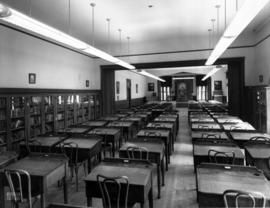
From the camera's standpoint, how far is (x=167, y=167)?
4703 mm

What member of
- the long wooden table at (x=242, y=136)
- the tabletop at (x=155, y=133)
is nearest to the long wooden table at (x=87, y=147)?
the tabletop at (x=155, y=133)

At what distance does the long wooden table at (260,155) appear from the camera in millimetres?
3196

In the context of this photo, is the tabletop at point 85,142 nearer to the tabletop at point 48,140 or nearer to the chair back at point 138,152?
the tabletop at point 48,140

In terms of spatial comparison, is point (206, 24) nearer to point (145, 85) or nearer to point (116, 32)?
point (116, 32)

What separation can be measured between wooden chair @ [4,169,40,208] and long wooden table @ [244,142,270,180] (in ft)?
9.64

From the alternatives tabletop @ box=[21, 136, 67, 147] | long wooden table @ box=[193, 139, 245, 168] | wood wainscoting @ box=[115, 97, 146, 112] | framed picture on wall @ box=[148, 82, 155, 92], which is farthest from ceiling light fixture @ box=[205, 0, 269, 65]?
framed picture on wall @ box=[148, 82, 155, 92]

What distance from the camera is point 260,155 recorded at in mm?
3262

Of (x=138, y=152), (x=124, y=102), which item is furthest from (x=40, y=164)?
(x=124, y=102)

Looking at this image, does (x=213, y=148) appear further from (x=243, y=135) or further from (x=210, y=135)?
(x=243, y=135)

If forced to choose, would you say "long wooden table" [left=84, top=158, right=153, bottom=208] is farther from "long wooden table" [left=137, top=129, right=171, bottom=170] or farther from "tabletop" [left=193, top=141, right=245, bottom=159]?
"long wooden table" [left=137, top=129, right=171, bottom=170]

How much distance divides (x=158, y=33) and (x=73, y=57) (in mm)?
3399

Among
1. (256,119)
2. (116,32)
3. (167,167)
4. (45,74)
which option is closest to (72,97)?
(45,74)

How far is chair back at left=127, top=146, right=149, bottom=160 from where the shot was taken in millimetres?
3463

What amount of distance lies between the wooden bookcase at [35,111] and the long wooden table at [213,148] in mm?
4307
